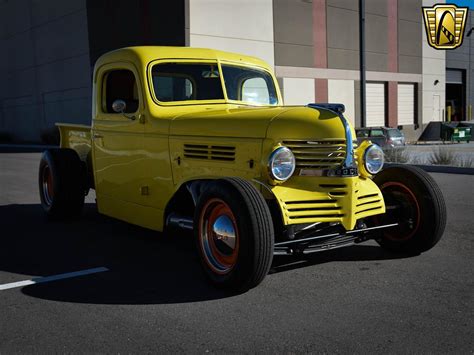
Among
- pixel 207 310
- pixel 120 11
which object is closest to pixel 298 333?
pixel 207 310

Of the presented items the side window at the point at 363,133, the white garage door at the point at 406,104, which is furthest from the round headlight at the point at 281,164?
the white garage door at the point at 406,104

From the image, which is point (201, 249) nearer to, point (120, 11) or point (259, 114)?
point (259, 114)

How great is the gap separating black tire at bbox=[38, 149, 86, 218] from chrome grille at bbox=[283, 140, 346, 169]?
3686mm

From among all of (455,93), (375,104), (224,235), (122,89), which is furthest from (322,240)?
(455,93)

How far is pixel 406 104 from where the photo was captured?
112ft

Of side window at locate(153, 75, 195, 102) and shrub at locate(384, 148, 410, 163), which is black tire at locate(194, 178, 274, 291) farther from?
shrub at locate(384, 148, 410, 163)

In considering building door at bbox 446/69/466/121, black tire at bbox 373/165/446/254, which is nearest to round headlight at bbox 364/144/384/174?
black tire at bbox 373/165/446/254

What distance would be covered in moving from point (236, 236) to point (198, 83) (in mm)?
2274

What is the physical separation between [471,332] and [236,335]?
149 cm

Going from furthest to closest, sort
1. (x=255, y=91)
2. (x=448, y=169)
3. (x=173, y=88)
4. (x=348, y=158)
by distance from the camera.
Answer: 1. (x=448, y=169)
2. (x=255, y=91)
3. (x=173, y=88)
4. (x=348, y=158)

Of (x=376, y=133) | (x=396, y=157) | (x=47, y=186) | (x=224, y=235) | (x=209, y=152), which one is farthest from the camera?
(x=376, y=133)

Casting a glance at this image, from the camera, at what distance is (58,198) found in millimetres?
7133

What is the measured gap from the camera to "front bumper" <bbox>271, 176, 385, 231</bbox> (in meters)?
4.38

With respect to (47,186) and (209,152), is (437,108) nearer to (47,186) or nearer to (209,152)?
(47,186)
